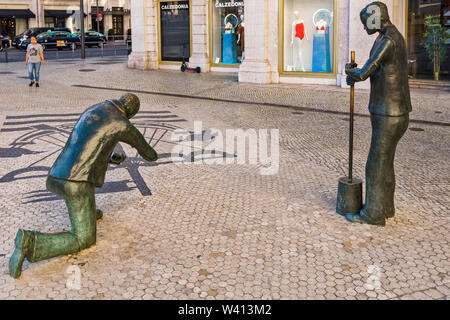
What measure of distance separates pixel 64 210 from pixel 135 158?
2.55 m

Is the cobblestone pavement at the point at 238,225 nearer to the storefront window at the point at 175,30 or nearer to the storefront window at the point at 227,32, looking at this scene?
the storefront window at the point at 227,32

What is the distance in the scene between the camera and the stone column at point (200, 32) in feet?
74.6

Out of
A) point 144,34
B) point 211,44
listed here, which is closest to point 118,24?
point 144,34

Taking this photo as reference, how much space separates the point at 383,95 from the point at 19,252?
3.68m

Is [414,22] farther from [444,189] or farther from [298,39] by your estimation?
[444,189]

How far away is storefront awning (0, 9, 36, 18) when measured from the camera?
50.3 metres

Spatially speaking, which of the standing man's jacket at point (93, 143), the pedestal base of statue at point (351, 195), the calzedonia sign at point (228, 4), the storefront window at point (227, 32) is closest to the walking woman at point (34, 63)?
the storefront window at point (227, 32)

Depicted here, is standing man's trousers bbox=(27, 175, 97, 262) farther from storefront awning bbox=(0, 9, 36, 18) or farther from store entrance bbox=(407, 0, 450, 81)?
storefront awning bbox=(0, 9, 36, 18)

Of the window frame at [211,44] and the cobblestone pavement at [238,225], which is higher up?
the window frame at [211,44]

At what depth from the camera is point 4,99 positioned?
597 inches

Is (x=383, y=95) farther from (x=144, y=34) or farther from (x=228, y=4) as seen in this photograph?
(x=144, y=34)

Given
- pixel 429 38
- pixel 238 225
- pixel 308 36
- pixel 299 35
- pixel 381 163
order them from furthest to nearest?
pixel 299 35, pixel 308 36, pixel 429 38, pixel 238 225, pixel 381 163

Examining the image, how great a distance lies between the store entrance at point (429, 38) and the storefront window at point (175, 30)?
9.28 metres

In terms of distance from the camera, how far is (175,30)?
78.1 feet
